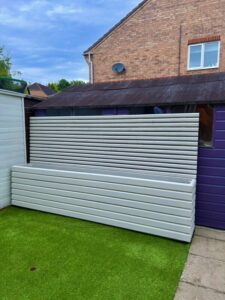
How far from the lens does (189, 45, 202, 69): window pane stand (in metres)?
7.73

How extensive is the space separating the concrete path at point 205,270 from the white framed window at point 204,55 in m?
6.08

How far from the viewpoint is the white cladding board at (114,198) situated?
3516 millimetres

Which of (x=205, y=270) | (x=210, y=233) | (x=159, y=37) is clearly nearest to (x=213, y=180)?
(x=210, y=233)

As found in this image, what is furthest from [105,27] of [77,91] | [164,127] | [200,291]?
[200,291]

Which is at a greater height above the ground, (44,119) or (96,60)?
(96,60)

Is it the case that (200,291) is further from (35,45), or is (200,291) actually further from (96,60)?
(35,45)

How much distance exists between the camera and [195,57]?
780 centimetres

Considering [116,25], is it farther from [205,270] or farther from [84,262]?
[205,270]

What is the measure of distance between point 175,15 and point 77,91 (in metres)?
4.70

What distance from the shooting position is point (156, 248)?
3332 millimetres

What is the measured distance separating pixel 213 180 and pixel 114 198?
1.88 m

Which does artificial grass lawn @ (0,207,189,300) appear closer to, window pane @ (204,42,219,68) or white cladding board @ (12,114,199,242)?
white cladding board @ (12,114,199,242)

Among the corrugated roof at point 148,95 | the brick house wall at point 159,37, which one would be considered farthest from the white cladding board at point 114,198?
the brick house wall at point 159,37

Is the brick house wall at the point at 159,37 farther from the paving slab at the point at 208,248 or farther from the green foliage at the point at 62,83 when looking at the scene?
the green foliage at the point at 62,83
